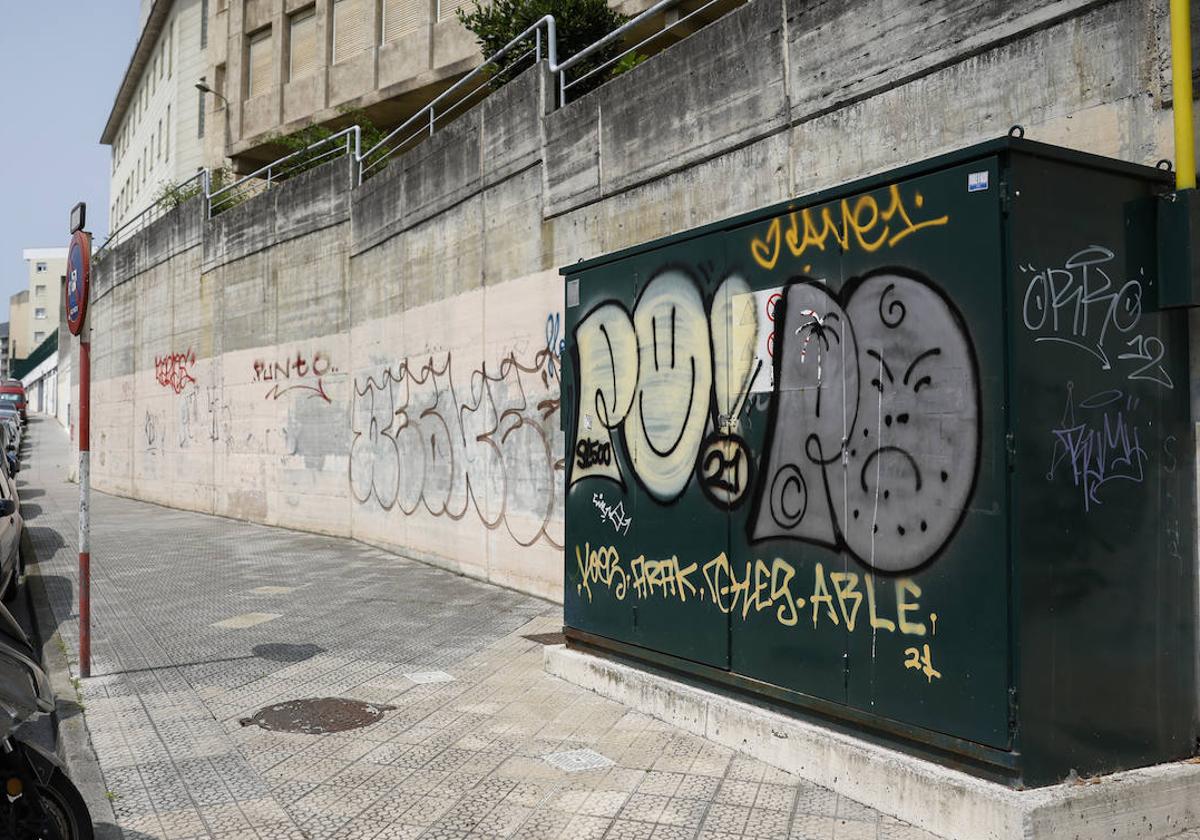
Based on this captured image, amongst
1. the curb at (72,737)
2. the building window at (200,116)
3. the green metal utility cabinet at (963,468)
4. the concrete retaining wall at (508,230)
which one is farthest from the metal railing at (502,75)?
the building window at (200,116)

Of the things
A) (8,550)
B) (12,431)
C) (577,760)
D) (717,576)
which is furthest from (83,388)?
(12,431)

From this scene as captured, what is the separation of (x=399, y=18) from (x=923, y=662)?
24.1 metres

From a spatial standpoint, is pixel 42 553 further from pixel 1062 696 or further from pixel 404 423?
pixel 1062 696

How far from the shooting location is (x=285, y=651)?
7.47m

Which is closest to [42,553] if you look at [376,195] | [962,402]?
[376,195]

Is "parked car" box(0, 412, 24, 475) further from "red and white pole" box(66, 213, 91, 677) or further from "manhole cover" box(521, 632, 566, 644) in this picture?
"manhole cover" box(521, 632, 566, 644)

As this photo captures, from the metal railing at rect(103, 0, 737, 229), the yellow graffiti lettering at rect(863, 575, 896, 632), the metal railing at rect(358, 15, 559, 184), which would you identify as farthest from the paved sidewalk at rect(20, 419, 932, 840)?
the metal railing at rect(358, 15, 559, 184)

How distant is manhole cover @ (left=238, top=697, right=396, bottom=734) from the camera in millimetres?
5609

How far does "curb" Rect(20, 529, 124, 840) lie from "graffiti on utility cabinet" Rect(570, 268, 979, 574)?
10.5 feet

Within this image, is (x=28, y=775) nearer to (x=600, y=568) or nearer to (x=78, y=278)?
(x=600, y=568)

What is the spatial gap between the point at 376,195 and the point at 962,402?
11.0m

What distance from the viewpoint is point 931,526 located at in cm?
421

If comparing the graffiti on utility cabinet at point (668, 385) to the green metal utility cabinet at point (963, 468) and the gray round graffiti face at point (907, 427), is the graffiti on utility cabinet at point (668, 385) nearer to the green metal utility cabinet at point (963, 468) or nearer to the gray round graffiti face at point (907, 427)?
the green metal utility cabinet at point (963, 468)

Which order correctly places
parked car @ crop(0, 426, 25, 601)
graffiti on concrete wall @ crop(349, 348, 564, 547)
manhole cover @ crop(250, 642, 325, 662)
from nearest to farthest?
manhole cover @ crop(250, 642, 325, 662) → parked car @ crop(0, 426, 25, 601) → graffiti on concrete wall @ crop(349, 348, 564, 547)
